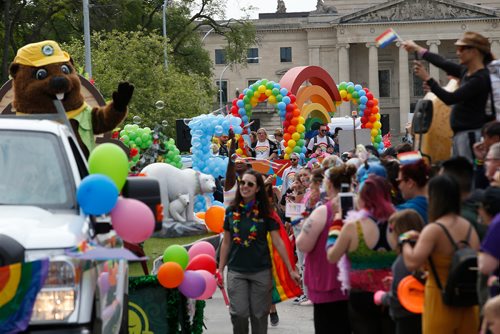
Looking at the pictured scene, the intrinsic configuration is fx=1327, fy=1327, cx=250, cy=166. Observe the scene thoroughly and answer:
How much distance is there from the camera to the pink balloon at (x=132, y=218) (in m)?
8.41

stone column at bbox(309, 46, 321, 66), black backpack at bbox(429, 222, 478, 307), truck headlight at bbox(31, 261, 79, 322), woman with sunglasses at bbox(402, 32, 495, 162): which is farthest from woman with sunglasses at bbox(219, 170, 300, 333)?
stone column at bbox(309, 46, 321, 66)

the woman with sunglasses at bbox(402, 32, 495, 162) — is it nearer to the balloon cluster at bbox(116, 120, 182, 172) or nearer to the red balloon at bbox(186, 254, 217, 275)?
the red balloon at bbox(186, 254, 217, 275)

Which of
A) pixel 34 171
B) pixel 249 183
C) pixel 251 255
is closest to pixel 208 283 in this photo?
pixel 251 255

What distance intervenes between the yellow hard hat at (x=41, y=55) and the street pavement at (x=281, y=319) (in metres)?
4.01

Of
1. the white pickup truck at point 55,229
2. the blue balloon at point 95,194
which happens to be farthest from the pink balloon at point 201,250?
the blue balloon at point 95,194

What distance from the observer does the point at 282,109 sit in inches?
1155

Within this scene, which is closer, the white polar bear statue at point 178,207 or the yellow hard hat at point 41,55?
the yellow hard hat at point 41,55

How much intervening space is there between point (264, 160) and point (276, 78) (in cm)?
10537

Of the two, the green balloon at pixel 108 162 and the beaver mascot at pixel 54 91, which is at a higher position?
the beaver mascot at pixel 54 91

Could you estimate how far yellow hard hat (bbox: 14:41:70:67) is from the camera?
11867 millimetres

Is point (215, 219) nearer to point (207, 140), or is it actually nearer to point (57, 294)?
point (57, 294)

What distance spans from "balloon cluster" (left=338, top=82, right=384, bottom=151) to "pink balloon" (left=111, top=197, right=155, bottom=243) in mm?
24240

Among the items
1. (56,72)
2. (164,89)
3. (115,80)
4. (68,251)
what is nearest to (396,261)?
(68,251)

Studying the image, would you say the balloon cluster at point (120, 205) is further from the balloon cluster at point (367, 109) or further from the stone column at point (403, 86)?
the stone column at point (403, 86)
